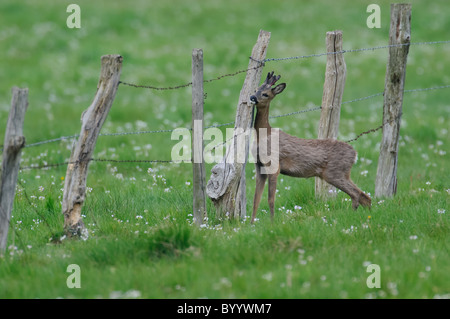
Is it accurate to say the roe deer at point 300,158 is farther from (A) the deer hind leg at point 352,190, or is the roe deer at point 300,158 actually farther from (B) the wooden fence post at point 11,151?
(B) the wooden fence post at point 11,151

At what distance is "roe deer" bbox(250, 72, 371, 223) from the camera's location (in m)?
7.64

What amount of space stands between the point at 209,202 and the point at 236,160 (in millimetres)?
854

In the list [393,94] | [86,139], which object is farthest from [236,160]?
[393,94]

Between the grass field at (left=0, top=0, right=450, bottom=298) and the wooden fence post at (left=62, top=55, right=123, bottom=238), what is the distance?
38 cm

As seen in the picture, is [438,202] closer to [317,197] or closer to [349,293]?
[317,197]

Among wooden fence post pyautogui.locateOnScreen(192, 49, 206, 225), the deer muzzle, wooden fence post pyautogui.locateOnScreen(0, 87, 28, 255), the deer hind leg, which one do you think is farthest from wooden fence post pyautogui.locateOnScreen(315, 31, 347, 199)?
wooden fence post pyautogui.locateOnScreen(0, 87, 28, 255)

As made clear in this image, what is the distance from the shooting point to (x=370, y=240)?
22.2 feet

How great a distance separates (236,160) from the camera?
784cm

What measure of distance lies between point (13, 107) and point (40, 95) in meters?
12.5

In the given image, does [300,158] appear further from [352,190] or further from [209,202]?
[209,202]

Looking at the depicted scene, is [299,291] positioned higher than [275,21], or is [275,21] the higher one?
[275,21]

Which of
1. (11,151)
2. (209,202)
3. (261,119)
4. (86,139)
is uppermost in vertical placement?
(261,119)

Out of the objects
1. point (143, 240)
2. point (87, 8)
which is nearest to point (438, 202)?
point (143, 240)

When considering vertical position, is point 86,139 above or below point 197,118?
below
